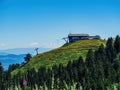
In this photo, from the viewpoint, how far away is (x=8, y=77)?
189 metres

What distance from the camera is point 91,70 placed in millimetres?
155625

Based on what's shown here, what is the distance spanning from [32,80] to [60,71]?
44.4 feet

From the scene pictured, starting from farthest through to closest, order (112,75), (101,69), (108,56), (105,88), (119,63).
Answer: (108,56), (119,63), (101,69), (112,75), (105,88)

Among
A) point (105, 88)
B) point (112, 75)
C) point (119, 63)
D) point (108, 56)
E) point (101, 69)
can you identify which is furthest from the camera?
point (108, 56)

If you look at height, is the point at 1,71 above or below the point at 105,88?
above

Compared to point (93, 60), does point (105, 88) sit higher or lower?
lower

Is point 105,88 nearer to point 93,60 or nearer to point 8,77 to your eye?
point 93,60

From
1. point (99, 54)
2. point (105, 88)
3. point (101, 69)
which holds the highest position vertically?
point (99, 54)

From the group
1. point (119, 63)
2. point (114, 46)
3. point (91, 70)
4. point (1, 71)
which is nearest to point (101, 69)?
point (91, 70)

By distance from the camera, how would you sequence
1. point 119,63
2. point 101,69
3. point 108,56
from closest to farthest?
point 101,69 → point 119,63 → point 108,56

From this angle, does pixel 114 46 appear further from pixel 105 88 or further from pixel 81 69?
pixel 105 88

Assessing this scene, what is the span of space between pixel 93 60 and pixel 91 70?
18382mm

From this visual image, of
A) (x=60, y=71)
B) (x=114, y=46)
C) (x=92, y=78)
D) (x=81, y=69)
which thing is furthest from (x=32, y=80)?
(x=114, y=46)

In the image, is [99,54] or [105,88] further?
[99,54]
